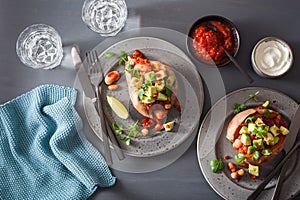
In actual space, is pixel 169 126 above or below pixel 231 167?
above

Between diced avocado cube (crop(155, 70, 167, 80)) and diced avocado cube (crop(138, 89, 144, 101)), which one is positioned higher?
Answer: diced avocado cube (crop(155, 70, 167, 80))

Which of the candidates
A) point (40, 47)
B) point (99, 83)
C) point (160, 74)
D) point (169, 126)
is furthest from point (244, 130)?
point (40, 47)

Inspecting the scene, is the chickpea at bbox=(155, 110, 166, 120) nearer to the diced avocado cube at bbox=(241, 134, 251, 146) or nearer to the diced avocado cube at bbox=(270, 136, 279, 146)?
A: the diced avocado cube at bbox=(241, 134, 251, 146)

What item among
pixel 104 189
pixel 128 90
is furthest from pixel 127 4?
pixel 104 189

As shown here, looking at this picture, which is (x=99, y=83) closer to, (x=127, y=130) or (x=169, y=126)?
(x=127, y=130)

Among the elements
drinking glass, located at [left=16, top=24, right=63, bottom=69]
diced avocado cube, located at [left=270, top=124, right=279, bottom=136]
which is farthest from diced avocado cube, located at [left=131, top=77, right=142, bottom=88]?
diced avocado cube, located at [left=270, top=124, right=279, bottom=136]

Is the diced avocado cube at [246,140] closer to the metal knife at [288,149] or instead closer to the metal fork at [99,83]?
the metal knife at [288,149]
